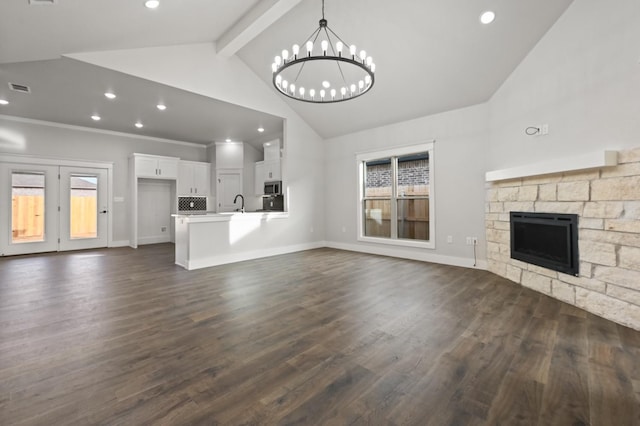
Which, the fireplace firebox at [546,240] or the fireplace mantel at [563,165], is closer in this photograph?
the fireplace mantel at [563,165]

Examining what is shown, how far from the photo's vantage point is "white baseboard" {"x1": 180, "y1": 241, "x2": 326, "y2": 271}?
479 centimetres

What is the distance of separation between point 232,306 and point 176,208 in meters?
5.90

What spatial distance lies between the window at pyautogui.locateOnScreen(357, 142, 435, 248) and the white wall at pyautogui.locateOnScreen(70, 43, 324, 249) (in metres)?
1.25

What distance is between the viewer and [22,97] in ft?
16.2

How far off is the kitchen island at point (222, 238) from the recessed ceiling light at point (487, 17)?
4.73 meters

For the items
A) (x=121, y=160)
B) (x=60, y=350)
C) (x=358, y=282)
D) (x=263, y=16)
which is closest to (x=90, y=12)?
(x=263, y=16)

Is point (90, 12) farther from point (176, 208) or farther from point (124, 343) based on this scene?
point (176, 208)

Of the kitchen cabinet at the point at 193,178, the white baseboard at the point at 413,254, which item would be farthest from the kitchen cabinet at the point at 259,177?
the white baseboard at the point at 413,254

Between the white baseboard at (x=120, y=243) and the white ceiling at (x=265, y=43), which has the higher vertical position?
the white ceiling at (x=265, y=43)

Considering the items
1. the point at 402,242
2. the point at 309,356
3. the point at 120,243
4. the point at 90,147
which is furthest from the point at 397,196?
the point at 90,147

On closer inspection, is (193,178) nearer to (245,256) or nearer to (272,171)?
(272,171)

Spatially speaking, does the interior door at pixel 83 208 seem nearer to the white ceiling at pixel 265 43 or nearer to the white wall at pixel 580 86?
the white ceiling at pixel 265 43

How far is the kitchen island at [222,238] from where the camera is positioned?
4777mm

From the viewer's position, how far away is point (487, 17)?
3459 mm
